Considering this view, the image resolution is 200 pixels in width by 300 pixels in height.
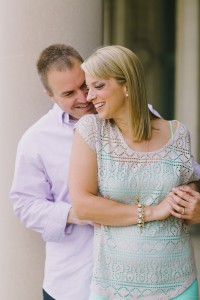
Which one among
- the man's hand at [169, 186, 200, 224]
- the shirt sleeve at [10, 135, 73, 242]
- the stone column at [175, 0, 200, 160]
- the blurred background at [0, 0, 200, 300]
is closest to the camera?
the man's hand at [169, 186, 200, 224]

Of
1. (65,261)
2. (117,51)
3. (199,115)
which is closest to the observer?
(117,51)

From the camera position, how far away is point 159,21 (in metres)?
10.1

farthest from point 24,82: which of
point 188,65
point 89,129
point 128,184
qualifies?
point 188,65

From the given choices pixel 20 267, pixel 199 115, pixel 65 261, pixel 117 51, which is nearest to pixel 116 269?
pixel 65 261

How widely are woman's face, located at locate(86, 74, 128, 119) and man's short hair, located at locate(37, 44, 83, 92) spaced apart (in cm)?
40

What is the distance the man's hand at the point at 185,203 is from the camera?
2717mm

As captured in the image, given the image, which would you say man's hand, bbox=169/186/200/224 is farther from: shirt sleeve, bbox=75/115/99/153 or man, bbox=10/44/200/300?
man, bbox=10/44/200/300

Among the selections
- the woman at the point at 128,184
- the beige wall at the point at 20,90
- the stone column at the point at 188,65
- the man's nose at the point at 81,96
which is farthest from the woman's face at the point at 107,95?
the stone column at the point at 188,65

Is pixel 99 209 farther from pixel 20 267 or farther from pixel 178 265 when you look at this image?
pixel 20 267

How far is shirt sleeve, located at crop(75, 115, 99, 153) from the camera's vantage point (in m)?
2.78

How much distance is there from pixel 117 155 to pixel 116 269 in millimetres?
437

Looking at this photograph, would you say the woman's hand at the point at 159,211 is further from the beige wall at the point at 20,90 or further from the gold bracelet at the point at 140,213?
the beige wall at the point at 20,90

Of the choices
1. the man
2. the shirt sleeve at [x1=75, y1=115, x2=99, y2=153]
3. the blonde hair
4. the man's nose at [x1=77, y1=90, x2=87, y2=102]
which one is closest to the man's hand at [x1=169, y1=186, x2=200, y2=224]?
the blonde hair

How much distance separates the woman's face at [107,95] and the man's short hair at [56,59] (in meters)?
0.40
